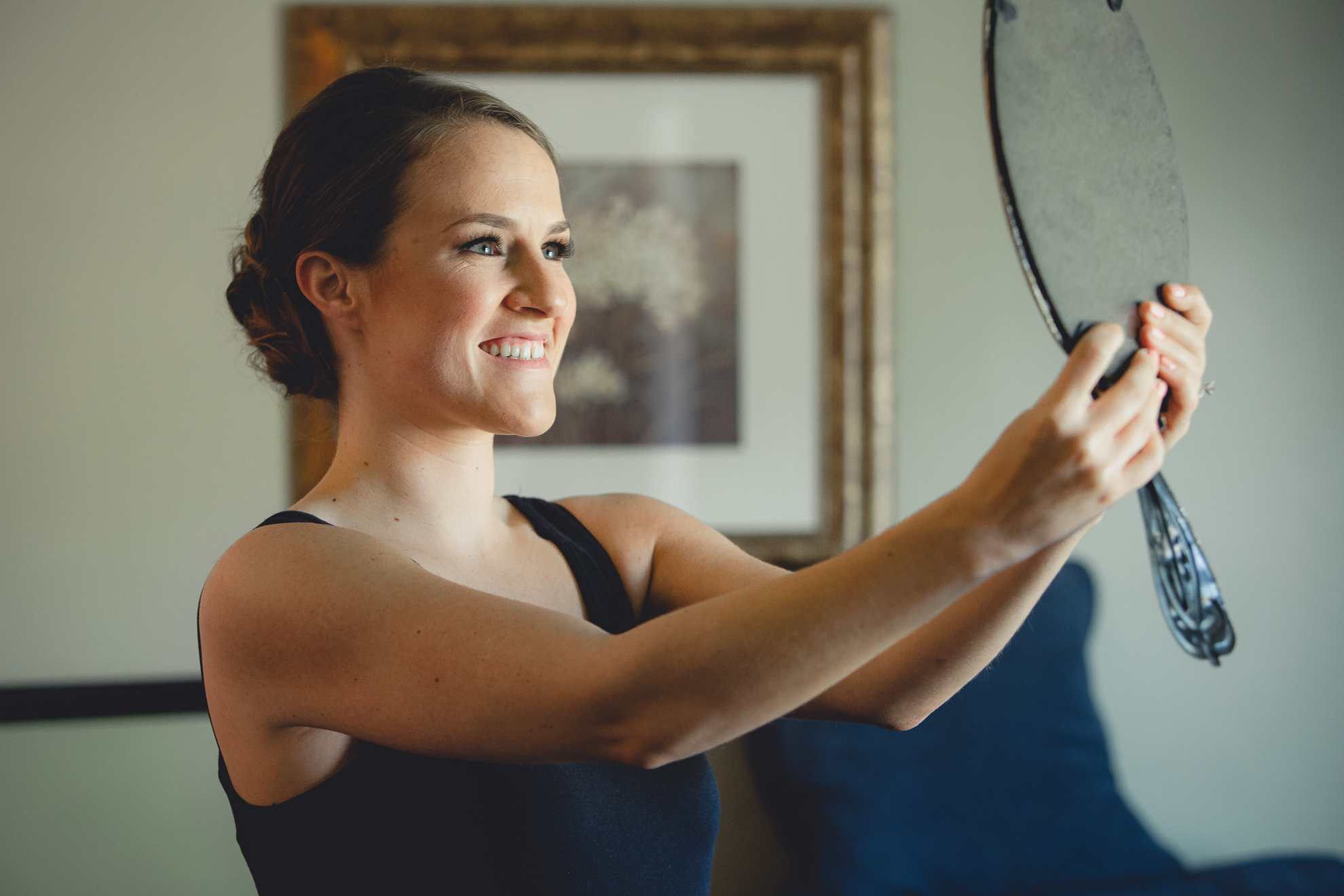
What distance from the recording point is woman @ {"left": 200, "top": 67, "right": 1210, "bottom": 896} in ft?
1.68

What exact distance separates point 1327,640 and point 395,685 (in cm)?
211

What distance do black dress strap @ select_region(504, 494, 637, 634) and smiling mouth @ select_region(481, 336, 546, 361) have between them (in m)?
0.25

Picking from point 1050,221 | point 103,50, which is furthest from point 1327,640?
point 103,50

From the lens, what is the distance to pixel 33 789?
6.04ft

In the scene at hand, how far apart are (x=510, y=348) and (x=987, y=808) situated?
1.31m

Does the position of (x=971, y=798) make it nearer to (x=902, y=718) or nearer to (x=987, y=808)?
(x=987, y=808)

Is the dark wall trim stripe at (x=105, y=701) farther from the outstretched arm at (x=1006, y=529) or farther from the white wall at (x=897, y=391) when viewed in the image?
the outstretched arm at (x=1006, y=529)

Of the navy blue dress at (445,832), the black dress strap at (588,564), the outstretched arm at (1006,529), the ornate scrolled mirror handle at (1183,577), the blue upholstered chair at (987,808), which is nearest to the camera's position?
the outstretched arm at (1006,529)

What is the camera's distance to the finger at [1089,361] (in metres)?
0.49

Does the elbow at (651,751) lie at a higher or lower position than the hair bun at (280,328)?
lower

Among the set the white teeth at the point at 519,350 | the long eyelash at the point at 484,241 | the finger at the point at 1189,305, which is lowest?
the white teeth at the point at 519,350

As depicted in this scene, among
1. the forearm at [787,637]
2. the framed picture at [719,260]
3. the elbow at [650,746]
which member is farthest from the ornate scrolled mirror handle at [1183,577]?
the framed picture at [719,260]

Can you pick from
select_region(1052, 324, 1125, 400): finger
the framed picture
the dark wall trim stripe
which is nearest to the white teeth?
select_region(1052, 324, 1125, 400): finger

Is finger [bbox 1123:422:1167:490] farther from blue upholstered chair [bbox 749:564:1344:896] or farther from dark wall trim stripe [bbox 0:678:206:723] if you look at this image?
dark wall trim stripe [bbox 0:678:206:723]
